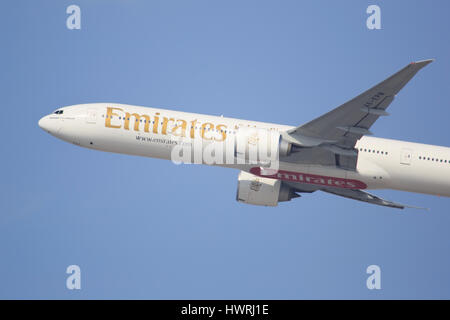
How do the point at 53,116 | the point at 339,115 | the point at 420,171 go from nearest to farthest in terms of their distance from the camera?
the point at 339,115, the point at 420,171, the point at 53,116

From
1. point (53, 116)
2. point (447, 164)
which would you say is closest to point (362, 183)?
point (447, 164)

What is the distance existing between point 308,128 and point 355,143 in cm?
316

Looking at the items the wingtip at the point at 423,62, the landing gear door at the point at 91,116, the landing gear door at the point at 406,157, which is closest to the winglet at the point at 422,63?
the wingtip at the point at 423,62

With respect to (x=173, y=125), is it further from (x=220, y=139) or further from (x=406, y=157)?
(x=406, y=157)

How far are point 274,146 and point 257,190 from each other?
597 centimetres

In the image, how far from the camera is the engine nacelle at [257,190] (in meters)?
46.8

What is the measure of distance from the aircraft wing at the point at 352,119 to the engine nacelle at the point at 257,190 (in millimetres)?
5871

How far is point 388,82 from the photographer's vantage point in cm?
3762

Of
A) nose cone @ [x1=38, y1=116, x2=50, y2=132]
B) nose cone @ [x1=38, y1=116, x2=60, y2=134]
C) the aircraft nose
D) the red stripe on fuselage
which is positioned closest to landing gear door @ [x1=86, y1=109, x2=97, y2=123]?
nose cone @ [x1=38, y1=116, x2=60, y2=134]

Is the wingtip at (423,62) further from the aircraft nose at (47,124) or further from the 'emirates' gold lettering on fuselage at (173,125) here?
the aircraft nose at (47,124)

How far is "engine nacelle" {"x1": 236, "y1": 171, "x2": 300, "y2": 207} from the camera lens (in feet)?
154

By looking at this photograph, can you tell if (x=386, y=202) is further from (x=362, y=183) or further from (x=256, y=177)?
(x=256, y=177)

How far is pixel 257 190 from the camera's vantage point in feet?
154

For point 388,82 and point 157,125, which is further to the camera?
point 157,125
